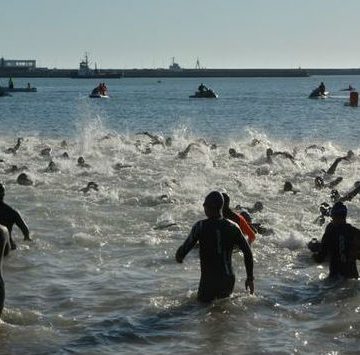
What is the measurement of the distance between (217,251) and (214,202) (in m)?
0.62

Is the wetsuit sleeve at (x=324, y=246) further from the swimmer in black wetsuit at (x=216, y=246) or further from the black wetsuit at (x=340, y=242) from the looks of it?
the swimmer in black wetsuit at (x=216, y=246)

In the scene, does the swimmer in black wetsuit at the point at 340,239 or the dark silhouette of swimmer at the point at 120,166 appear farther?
the dark silhouette of swimmer at the point at 120,166

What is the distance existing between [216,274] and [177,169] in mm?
15841

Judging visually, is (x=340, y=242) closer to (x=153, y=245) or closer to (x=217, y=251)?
(x=217, y=251)

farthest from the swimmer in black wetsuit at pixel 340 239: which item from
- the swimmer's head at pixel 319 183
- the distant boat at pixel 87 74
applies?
the distant boat at pixel 87 74

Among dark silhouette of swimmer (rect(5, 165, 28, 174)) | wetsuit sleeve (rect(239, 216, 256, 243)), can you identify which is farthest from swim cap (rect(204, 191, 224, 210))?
dark silhouette of swimmer (rect(5, 165, 28, 174))

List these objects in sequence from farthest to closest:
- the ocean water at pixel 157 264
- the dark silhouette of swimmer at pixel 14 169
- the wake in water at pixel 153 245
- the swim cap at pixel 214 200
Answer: the dark silhouette of swimmer at pixel 14 169 → the wake in water at pixel 153 245 → the swim cap at pixel 214 200 → the ocean water at pixel 157 264

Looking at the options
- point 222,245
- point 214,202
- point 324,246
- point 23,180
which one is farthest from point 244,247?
point 23,180

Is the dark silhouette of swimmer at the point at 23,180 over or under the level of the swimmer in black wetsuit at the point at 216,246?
under

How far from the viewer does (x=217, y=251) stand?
30.5 ft

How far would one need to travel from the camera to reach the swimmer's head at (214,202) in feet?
29.6

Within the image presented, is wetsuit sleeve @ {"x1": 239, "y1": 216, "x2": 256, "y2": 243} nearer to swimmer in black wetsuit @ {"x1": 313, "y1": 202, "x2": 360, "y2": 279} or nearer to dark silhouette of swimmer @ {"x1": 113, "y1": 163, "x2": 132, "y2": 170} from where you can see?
swimmer in black wetsuit @ {"x1": 313, "y1": 202, "x2": 360, "y2": 279}

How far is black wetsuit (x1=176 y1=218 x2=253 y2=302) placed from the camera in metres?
9.12

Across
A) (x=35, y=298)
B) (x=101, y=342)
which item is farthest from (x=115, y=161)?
(x=101, y=342)
